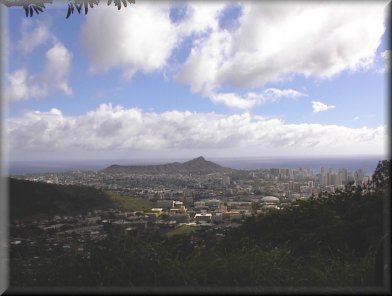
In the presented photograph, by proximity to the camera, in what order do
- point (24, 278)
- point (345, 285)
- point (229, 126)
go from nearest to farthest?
point (345, 285) → point (24, 278) → point (229, 126)

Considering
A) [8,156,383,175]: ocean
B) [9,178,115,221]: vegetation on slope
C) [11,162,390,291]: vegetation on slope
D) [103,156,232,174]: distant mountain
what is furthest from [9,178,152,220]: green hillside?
[11,162,390,291]: vegetation on slope

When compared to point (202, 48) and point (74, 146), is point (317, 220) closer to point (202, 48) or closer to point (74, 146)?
point (202, 48)

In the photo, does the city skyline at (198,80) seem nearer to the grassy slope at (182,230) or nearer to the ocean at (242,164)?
the ocean at (242,164)

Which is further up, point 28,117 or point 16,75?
point 16,75

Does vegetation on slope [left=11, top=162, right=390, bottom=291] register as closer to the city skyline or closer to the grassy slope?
the grassy slope

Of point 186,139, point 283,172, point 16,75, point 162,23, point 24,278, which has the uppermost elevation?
point 162,23

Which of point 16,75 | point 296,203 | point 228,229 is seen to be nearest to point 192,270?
point 228,229

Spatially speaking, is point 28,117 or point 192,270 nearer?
point 192,270

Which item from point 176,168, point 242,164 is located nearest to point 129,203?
point 176,168
